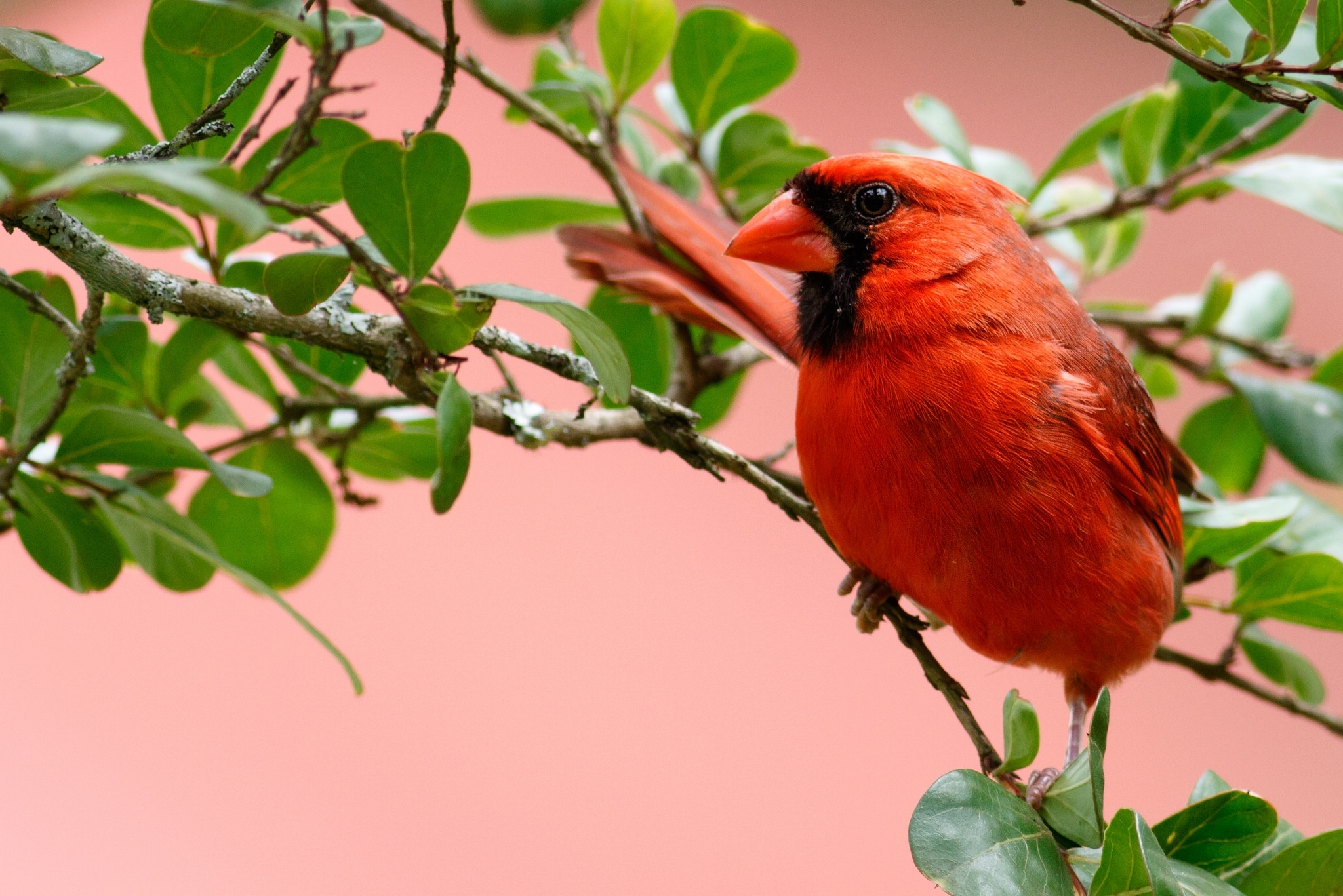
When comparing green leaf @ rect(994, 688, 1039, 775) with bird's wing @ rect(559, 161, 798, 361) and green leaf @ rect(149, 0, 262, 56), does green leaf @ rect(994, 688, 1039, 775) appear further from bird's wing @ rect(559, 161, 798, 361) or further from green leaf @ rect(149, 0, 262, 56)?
green leaf @ rect(149, 0, 262, 56)

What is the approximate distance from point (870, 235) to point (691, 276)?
0.83ft

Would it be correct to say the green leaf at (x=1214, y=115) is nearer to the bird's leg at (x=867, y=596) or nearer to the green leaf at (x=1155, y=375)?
the green leaf at (x=1155, y=375)

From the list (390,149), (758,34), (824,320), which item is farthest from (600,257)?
(390,149)

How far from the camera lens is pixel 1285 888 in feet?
2.93

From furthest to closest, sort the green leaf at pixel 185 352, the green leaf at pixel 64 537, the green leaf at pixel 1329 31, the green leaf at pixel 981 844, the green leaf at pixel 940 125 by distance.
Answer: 1. the green leaf at pixel 940 125
2. the green leaf at pixel 185 352
3. the green leaf at pixel 64 537
4. the green leaf at pixel 1329 31
5. the green leaf at pixel 981 844

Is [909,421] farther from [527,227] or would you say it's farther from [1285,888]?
[527,227]

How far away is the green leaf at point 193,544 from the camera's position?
0.95m

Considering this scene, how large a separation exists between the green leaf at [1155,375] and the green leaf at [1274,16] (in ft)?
3.37

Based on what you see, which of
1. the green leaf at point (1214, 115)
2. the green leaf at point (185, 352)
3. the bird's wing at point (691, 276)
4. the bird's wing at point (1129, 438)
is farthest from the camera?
the green leaf at point (1214, 115)

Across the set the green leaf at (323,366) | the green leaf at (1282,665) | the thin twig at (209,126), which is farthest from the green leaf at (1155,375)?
the thin twig at (209,126)

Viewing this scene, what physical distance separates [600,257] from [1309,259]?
3449 millimetres

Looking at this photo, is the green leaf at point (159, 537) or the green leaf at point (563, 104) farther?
the green leaf at point (563, 104)

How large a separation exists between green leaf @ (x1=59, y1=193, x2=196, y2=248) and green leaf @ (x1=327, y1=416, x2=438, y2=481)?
0.31 m

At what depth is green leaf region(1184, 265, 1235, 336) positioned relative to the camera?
5.54ft
